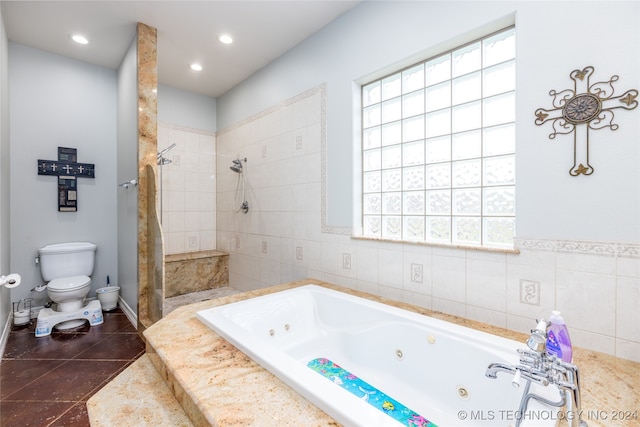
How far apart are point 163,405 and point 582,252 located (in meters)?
1.93

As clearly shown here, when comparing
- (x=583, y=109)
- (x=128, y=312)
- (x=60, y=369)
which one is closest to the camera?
(x=583, y=109)

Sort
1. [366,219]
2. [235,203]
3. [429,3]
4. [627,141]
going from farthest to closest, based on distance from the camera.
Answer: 1. [235,203]
2. [366,219]
3. [429,3]
4. [627,141]

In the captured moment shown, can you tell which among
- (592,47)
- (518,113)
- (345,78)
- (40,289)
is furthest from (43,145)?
Result: (592,47)

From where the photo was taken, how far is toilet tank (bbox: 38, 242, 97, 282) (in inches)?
112

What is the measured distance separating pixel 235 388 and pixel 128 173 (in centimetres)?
258

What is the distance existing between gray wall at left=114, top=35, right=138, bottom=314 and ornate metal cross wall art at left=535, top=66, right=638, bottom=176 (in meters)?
2.93

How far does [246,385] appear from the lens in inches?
42.6

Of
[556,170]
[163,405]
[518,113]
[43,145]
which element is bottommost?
[163,405]

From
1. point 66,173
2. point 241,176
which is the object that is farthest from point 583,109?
point 66,173

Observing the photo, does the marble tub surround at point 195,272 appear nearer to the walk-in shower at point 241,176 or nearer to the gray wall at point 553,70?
the walk-in shower at point 241,176

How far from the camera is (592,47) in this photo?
4.21 feet

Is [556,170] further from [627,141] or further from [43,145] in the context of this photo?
[43,145]

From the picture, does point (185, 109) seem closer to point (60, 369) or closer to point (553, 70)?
point (60, 369)

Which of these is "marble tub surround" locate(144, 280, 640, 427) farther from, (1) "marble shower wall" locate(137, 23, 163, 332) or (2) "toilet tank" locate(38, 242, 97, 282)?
(2) "toilet tank" locate(38, 242, 97, 282)
